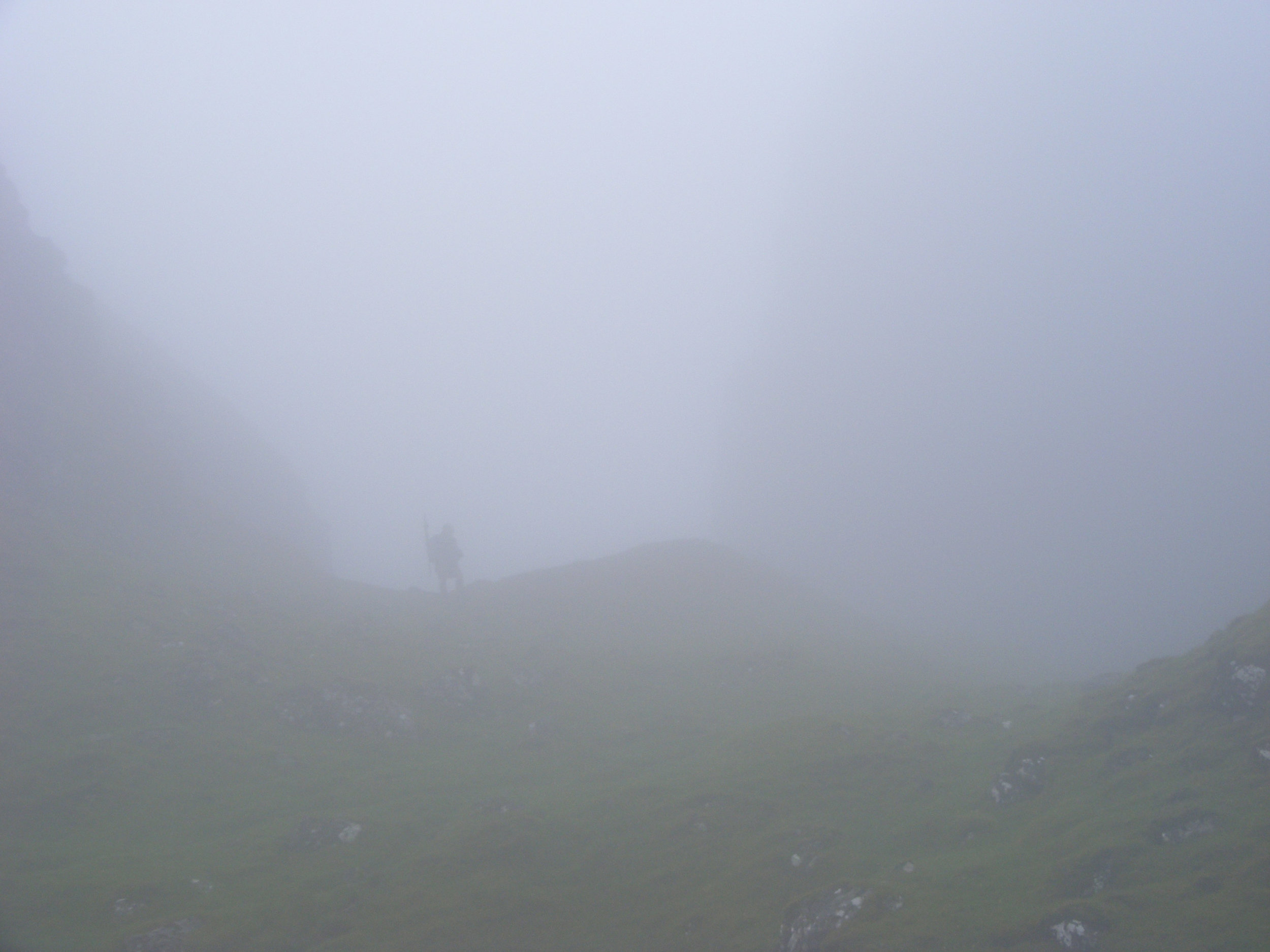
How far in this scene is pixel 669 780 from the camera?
3575 centimetres

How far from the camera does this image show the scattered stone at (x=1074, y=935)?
18.6m

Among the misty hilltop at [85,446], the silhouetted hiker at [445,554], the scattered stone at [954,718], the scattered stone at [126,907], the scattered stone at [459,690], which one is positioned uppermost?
the misty hilltop at [85,446]

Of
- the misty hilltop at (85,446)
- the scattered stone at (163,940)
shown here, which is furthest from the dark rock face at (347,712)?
the misty hilltop at (85,446)

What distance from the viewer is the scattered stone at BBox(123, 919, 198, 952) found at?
2306cm

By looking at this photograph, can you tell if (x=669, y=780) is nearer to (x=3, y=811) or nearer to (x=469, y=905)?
(x=469, y=905)

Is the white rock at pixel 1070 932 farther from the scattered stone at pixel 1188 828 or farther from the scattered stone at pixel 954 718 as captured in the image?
the scattered stone at pixel 954 718

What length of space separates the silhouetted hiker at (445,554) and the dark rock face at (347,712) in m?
24.7

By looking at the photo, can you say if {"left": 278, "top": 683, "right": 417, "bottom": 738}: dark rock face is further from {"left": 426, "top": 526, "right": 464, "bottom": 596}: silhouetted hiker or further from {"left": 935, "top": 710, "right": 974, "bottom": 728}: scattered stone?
{"left": 935, "top": 710, "right": 974, "bottom": 728}: scattered stone

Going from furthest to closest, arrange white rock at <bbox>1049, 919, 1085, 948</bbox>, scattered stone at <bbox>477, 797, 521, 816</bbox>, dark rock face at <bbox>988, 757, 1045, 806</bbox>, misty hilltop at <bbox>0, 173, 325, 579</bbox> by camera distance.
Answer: misty hilltop at <bbox>0, 173, 325, 579</bbox>, scattered stone at <bbox>477, 797, 521, 816</bbox>, dark rock face at <bbox>988, 757, 1045, 806</bbox>, white rock at <bbox>1049, 919, 1085, 948</bbox>

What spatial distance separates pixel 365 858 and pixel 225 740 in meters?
14.6

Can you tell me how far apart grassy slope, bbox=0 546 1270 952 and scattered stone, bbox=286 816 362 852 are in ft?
1.27

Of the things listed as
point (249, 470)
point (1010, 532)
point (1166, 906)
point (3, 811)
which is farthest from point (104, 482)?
point (1010, 532)

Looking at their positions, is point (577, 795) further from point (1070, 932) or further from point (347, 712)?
point (1070, 932)

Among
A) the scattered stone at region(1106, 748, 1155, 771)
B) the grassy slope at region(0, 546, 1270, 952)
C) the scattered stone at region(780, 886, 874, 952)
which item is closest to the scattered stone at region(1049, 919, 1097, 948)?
the grassy slope at region(0, 546, 1270, 952)
